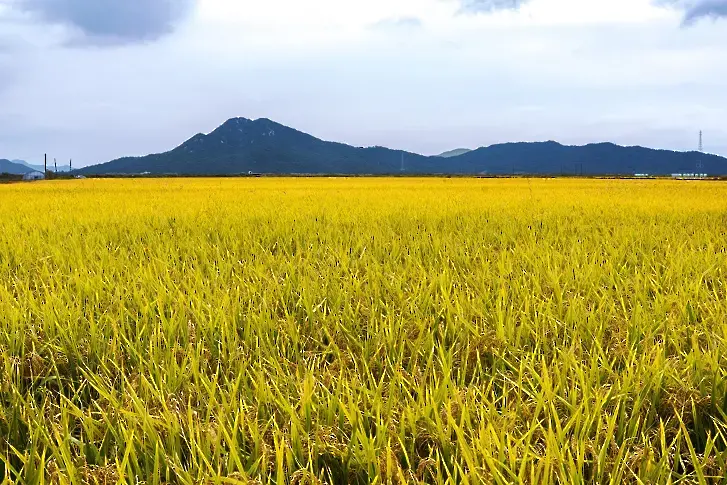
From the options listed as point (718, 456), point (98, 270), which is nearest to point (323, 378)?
point (718, 456)

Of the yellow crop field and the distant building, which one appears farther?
the distant building

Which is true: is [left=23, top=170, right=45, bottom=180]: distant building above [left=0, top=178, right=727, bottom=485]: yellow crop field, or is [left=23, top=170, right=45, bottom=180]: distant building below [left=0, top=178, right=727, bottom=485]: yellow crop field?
above

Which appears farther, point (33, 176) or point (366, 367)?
point (33, 176)

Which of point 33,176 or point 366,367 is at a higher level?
point 33,176

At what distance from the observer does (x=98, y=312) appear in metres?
2.43

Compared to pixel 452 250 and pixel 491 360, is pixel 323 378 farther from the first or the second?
pixel 452 250

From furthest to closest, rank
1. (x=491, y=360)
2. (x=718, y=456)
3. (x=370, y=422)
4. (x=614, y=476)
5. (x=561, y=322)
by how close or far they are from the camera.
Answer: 1. (x=561, y=322)
2. (x=491, y=360)
3. (x=370, y=422)
4. (x=718, y=456)
5. (x=614, y=476)

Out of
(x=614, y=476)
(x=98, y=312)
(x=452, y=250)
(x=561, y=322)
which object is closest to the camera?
(x=614, y=476)

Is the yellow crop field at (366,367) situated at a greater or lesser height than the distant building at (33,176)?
lesser

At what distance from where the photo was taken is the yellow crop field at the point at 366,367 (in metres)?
1.26

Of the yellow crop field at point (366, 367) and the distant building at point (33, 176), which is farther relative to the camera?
the distant building at point (33, 176)

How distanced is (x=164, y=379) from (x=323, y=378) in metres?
0.56

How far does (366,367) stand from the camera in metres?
1.75

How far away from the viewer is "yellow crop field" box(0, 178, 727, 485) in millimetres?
1263
